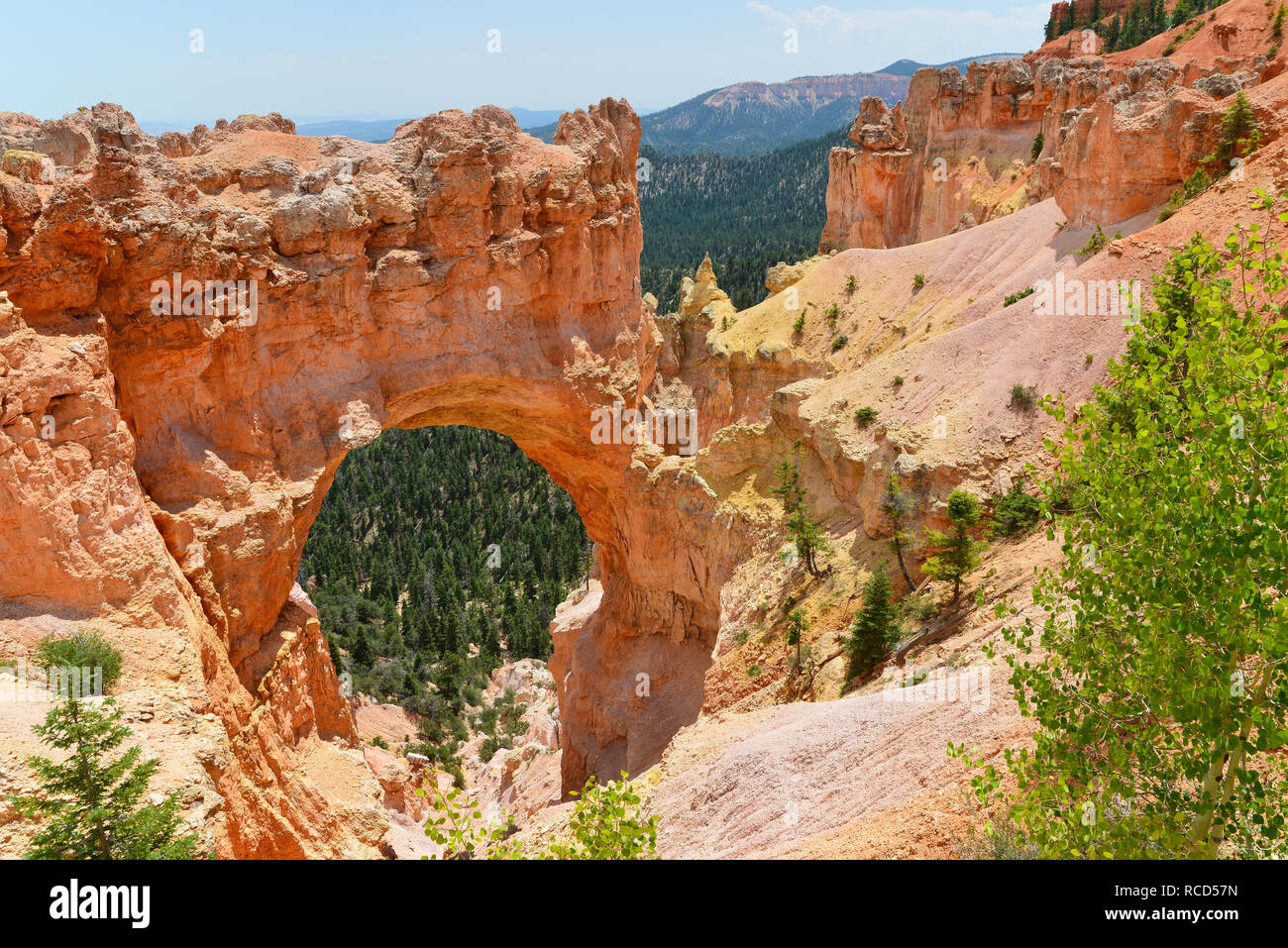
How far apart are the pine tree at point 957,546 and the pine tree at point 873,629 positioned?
1267 mm

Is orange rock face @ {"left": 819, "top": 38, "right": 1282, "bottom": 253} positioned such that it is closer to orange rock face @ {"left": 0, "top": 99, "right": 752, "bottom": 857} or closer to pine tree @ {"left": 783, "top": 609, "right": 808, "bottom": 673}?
orange rock face @ {"left": 0, "top": 99, "right": 752, "bottom": 857}

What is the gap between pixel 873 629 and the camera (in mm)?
21844

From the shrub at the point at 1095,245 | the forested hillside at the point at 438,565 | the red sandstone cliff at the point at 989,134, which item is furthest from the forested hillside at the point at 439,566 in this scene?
the shrub at the point at 1095,245

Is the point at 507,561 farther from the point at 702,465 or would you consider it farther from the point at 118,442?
the point at 118,442

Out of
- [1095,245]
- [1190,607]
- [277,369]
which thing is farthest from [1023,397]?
[277,369]

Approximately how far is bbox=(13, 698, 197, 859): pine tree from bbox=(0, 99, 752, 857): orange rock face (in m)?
2.20

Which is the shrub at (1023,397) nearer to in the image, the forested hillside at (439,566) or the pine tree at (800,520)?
the pine tree at (800,520)

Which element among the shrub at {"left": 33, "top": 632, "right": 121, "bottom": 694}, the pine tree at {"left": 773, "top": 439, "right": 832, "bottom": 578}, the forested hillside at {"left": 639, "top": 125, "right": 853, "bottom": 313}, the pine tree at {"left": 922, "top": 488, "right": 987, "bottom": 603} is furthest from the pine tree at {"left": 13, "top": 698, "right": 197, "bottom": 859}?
the forested hillside at {"left": 639, "top": 125, "right": 853, "bottom": 313}

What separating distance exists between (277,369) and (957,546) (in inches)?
728

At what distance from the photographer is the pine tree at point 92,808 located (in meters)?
11.0

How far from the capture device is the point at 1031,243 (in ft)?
131

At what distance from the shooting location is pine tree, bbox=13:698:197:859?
1097cm
